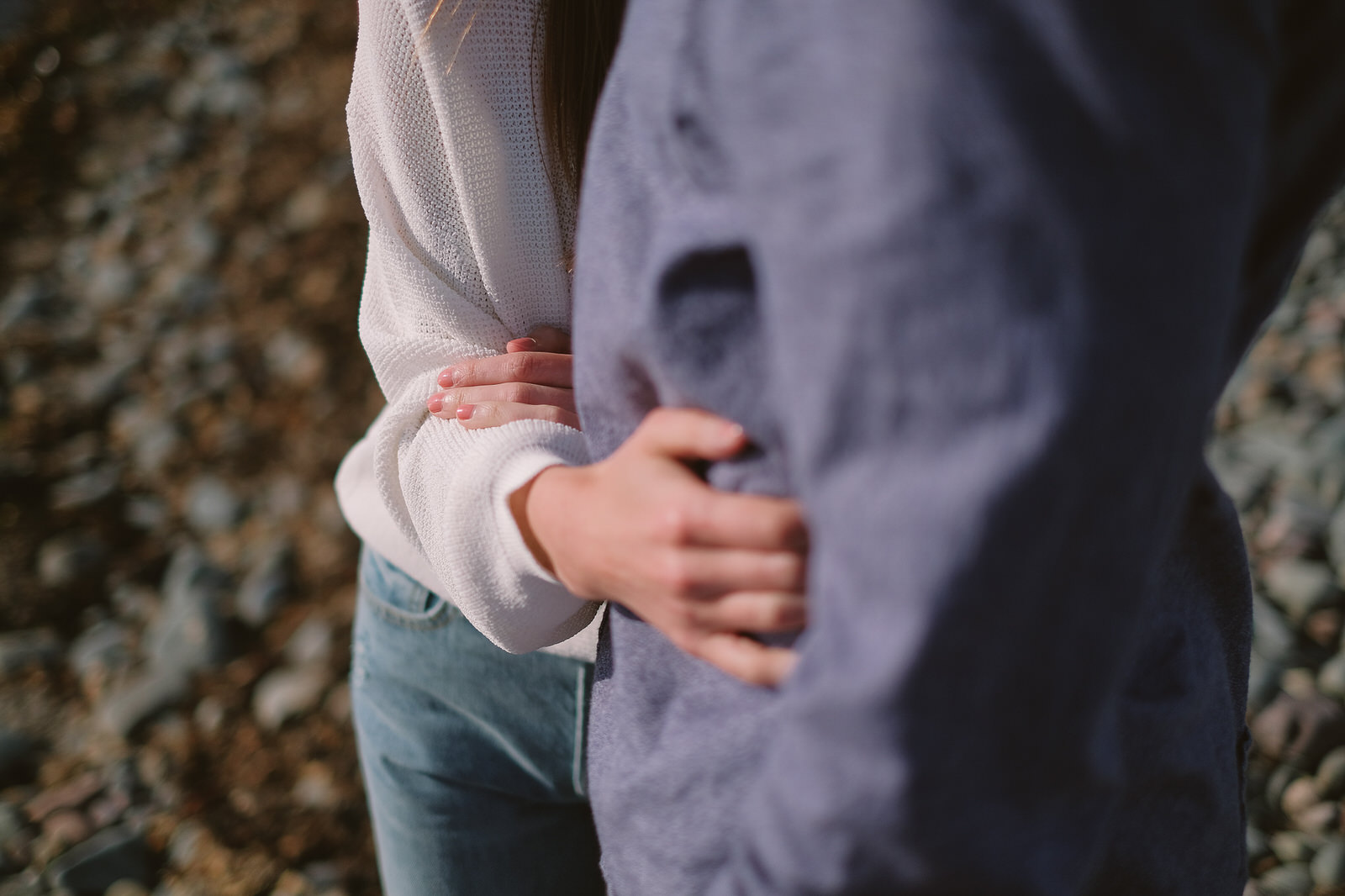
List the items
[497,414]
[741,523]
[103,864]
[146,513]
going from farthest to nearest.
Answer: [146,513], [103,864], [497,414], [741,523]

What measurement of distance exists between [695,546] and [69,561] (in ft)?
9.06

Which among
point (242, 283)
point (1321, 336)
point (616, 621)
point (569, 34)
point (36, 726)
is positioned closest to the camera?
point (616, 621)

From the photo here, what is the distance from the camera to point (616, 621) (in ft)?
2.65

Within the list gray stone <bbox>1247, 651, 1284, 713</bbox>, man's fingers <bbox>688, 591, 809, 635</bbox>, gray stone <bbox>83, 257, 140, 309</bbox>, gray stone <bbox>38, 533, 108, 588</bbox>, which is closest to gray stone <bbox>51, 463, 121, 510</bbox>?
gray stone <bbox>38, 533, 108, 588</bbox>

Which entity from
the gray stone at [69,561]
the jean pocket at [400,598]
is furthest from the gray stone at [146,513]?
the jean pocket at [400,598]

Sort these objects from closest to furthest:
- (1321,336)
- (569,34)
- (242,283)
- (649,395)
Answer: (649,395) < (569,34) < (1321,336) < (242,283)

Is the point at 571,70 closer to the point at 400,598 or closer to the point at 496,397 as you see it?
the point at 496,397

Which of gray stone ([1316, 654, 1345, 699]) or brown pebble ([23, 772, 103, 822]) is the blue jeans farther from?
gray stone ([1316, 654, 1345, 699])

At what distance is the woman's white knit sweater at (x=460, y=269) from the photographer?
851mm

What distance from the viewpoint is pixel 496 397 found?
36.1 inches

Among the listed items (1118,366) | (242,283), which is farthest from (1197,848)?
(242,283)

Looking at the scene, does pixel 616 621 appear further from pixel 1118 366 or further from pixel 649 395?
pixel 1118 366

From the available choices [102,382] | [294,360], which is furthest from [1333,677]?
[102,382]

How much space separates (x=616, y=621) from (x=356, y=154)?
547 millimetres
